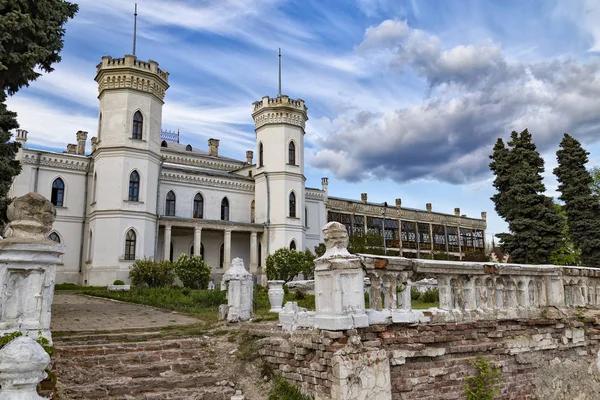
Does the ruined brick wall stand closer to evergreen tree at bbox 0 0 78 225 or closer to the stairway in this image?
the stairway

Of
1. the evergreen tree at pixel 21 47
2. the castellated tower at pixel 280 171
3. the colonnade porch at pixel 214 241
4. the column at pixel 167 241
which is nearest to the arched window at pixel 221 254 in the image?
the colonnade porch at pixel 214 241

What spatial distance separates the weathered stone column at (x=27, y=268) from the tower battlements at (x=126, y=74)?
1007 inches

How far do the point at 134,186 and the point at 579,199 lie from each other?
23.8 metres

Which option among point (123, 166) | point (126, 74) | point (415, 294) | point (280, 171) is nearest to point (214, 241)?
point (280, 171)

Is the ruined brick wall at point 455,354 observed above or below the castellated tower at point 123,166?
below

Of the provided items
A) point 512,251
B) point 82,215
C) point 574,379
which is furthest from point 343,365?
point 82,215

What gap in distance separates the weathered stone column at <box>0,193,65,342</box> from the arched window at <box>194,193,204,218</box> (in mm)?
29044

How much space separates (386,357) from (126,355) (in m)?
4.10

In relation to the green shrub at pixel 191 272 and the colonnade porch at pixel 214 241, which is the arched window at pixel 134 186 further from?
the green shrub at pixel 191 272

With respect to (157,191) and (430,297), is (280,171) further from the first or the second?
(430,297)

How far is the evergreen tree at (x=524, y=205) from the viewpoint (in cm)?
2161

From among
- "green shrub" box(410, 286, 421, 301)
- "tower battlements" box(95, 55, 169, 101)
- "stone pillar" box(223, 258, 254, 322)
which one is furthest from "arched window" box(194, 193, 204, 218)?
Result: "stone pillar" box(223, 258, 254, 322)

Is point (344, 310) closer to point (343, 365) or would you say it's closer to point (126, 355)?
point (343, 365)

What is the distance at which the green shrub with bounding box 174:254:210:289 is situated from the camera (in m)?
26.4
